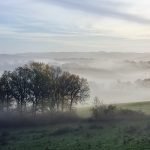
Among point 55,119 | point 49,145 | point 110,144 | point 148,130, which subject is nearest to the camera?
Result: point 110,144

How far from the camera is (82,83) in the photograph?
10156 cm

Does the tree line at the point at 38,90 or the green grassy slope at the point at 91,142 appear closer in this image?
the green grassy slope at the point at 91,142

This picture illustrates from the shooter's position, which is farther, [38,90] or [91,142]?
[38,90]

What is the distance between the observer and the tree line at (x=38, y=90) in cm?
9675

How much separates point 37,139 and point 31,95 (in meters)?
37.5

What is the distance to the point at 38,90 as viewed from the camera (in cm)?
9662

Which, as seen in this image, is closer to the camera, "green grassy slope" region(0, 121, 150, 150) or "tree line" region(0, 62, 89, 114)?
"green grassy slope" region(0, 121, 150, 150)

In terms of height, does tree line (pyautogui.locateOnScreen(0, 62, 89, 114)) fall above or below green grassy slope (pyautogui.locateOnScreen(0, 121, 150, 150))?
above

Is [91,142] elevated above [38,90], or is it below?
below

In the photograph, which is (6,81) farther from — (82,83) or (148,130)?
(148,130)

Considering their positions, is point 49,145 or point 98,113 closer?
point 49,145

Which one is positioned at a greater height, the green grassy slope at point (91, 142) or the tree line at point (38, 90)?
the tree line at point (38, 90)

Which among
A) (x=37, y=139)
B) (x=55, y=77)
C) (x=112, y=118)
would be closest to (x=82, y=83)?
(x=55, y=77)

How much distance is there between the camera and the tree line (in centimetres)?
9675
